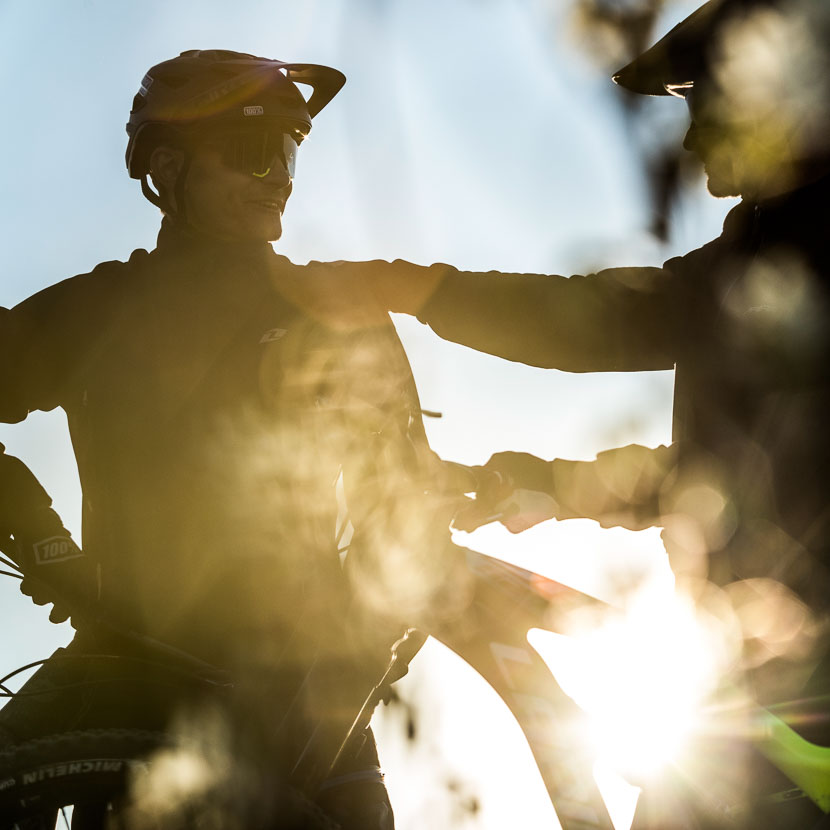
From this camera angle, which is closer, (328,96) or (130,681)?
(130,681)

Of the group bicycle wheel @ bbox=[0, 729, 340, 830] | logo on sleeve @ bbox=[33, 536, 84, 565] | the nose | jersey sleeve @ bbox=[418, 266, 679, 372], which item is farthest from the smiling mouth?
bicycle wheel @ bbox=[0, 729, 340, 830]

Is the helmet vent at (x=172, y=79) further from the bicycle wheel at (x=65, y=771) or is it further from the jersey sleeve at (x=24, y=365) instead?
the bicycle wheel at (x=65, y=771)

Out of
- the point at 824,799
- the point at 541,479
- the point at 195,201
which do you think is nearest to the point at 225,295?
the point at 195,201

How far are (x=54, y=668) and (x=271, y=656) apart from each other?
0.78 metres

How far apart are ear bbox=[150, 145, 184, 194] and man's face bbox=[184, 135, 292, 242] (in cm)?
16

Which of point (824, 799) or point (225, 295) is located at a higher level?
point (225, 295)

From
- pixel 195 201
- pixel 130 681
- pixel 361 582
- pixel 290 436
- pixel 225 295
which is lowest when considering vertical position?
pixel 130 681

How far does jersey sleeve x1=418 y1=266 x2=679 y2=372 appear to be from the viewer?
158 inches

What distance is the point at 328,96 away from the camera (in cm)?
544

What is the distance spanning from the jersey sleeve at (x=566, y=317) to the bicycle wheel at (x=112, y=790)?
1.81 metres

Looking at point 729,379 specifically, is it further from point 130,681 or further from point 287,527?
point 130,681

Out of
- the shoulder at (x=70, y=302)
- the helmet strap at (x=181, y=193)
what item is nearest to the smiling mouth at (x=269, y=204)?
the helmet strap at (x=181, y=193)

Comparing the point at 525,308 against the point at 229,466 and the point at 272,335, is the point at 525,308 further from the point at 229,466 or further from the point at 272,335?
the point at 229,466

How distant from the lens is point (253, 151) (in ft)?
16.3
